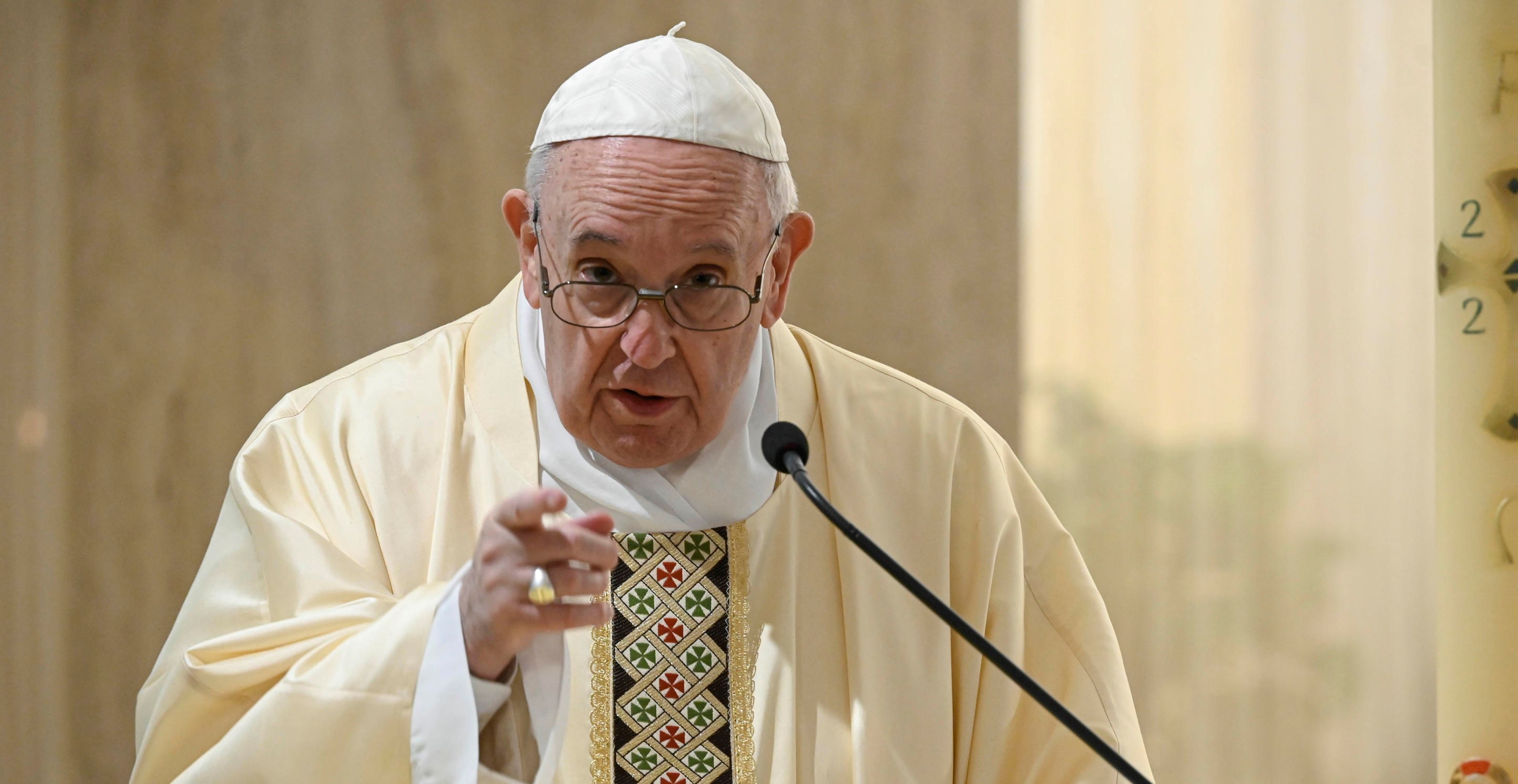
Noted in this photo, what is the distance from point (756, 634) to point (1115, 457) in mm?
1708

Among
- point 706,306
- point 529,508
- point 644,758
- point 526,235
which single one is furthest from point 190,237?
point 529,508

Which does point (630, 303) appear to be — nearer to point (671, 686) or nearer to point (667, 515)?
point (667, 515)

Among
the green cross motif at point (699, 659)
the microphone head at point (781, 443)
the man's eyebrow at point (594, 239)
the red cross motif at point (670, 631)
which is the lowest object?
the green cross motif at point (699, 659)

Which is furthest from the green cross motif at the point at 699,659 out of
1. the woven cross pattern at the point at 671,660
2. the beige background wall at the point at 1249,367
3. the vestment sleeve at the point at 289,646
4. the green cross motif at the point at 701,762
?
the beige background wall at the point at 1249,367

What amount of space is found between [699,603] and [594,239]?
1.88 feet

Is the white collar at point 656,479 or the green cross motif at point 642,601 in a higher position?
the white collar at point 656,479

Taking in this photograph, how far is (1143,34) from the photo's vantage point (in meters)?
3.52

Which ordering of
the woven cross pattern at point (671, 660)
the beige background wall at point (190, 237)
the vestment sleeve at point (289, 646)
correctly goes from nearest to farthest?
the vestment sleeve at point (289, 646)
the woven cross pattern at point (671, 660)
the beige background wall at point (190, 237)

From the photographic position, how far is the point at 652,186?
1958 mm

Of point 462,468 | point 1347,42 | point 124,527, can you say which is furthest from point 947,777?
point 1347,42

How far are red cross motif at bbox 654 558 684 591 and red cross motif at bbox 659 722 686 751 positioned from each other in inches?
7.9

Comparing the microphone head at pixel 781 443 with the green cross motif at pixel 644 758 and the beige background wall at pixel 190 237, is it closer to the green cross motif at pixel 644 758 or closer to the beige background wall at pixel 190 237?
the green cross motif at pixel 644 758

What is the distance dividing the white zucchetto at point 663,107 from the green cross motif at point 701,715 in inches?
32.4

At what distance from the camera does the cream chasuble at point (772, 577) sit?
1.83m
